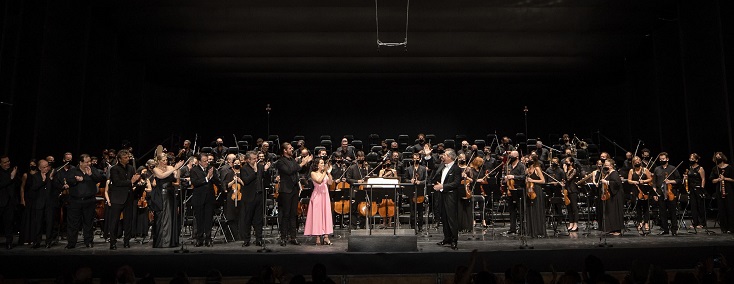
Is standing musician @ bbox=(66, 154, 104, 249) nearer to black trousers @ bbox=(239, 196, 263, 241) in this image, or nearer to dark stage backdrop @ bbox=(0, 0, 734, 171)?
black trousers @ bbox=(239, 196, 263, 241)

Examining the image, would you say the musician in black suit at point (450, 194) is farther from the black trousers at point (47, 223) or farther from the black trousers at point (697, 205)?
the black trousers at point (47, 223)

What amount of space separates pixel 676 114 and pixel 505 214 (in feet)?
16.3

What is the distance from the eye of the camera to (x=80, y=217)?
864 centimetres

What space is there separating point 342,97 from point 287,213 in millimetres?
11267

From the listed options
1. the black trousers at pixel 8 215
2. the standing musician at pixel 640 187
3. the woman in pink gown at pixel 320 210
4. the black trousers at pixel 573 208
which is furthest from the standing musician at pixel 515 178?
the black trousers at pixel 8 215

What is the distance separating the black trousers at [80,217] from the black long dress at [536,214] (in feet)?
22.2

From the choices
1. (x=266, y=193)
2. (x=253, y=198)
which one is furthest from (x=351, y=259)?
(x=266, y=193)

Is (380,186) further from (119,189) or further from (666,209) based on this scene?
(666,209)

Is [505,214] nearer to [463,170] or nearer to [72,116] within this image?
[463,170]

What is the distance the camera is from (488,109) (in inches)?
770

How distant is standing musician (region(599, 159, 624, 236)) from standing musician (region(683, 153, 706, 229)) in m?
1.76

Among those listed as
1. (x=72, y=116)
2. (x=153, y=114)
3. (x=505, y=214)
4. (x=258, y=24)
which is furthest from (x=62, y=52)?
(x=505, y=214)

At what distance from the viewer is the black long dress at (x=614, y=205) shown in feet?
31.6

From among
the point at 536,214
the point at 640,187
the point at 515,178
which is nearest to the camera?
the point at 515,178
